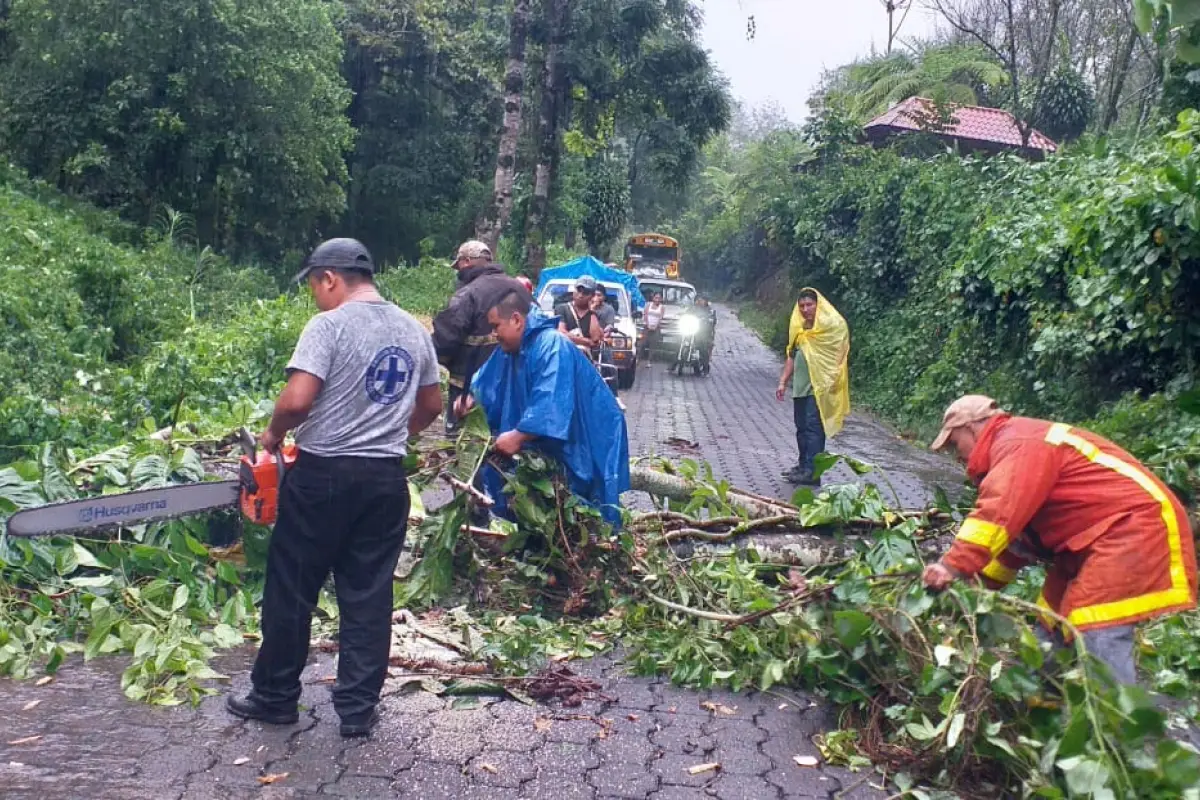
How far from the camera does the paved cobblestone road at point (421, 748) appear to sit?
12.9ft

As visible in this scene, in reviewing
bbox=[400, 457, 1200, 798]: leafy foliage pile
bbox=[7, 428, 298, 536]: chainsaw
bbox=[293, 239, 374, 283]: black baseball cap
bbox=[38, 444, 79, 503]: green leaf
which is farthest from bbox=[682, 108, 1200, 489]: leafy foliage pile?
bbox=[38, 444, 79, 503]: green leaf

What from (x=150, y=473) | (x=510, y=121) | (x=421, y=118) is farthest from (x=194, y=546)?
(x=421, y=118)

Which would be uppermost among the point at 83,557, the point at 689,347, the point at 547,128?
the point at 547,128

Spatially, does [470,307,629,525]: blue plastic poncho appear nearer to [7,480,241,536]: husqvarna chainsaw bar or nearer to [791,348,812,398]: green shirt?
[7,480,241,536]: husqvarna chainsaw bar

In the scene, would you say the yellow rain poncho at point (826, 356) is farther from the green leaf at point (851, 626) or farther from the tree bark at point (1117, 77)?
the tree bark at point (1117, 77)

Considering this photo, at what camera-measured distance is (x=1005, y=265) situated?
1157 cm

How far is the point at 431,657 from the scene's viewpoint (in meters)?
5.09

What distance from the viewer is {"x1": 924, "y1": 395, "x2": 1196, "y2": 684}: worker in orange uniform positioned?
379 cm

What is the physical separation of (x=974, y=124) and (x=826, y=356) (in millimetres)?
21928

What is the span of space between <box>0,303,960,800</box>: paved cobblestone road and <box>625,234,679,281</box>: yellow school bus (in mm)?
34952

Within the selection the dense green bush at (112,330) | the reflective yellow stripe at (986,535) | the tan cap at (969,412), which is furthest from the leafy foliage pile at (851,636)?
the dense green bush at (112,330)

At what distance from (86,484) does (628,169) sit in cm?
4306

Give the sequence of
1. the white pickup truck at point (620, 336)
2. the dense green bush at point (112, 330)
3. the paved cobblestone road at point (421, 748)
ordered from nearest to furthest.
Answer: the paved cobblestone road at point (421, 748), the dense green bush at point (112, 330), the white pickup truck at point (620, 336)

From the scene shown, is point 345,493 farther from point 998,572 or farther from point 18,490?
point 998,572
